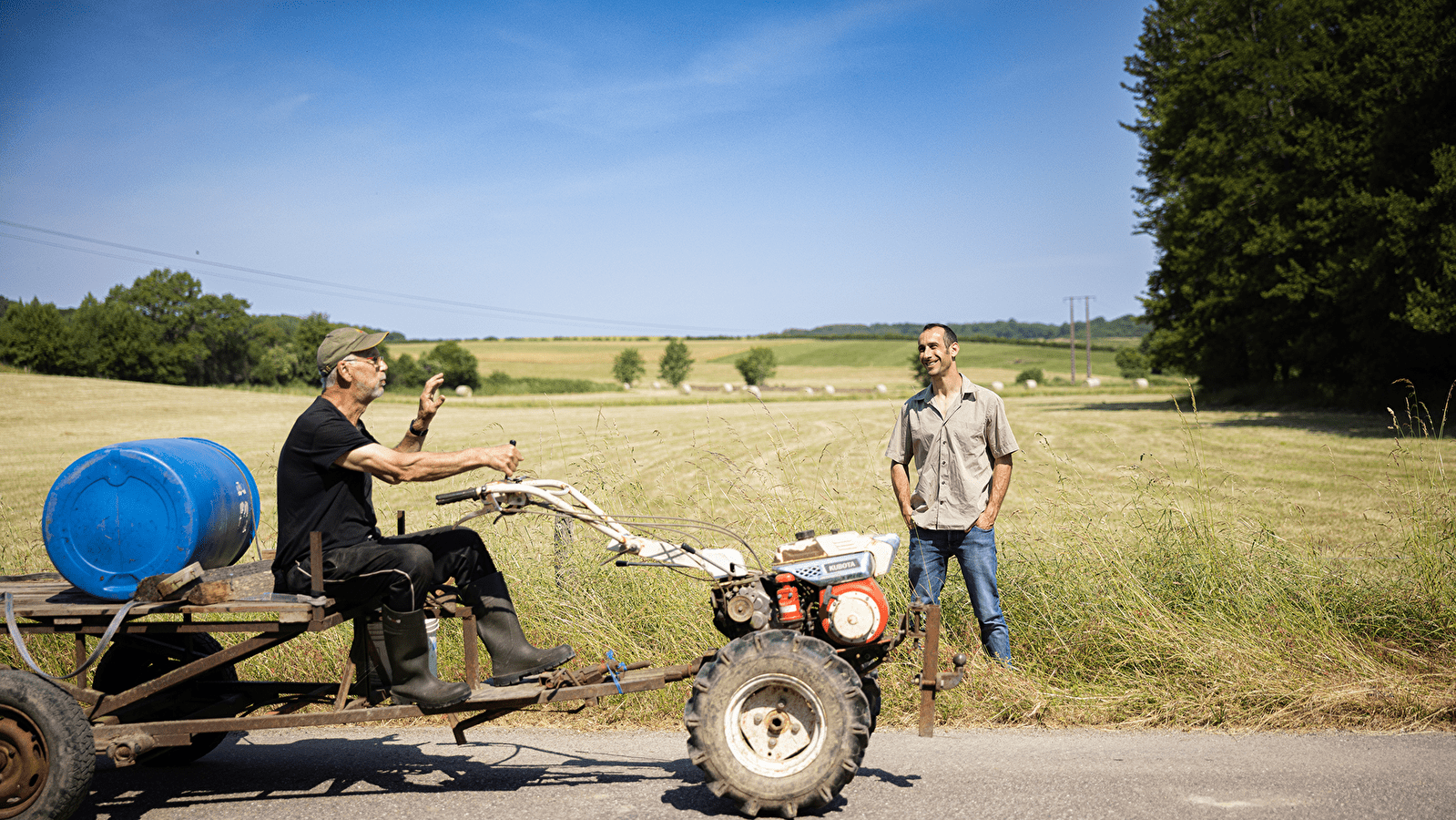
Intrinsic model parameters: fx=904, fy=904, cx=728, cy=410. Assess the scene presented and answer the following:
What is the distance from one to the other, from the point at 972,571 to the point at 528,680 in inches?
102

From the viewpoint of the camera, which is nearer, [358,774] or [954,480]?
[358,774]

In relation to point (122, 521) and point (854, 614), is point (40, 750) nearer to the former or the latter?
point (122, 521)

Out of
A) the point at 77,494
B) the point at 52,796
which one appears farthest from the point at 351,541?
the point at 52,796

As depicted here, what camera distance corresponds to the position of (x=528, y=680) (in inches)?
166

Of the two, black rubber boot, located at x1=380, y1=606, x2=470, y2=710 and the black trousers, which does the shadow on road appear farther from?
the black trousers

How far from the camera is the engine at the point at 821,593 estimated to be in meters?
4.03

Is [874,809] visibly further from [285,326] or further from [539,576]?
[285,326]

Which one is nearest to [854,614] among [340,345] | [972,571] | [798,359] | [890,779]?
[890,779]

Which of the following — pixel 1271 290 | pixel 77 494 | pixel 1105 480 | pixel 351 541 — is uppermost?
pixel 1271 290

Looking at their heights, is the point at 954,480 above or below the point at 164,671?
above

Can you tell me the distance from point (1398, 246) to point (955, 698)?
28.5 metres

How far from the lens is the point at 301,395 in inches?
2633

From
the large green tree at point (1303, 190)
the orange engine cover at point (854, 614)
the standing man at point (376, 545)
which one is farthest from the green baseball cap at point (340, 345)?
the large green tree at point (1303, 190)

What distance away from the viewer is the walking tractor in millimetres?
3713
